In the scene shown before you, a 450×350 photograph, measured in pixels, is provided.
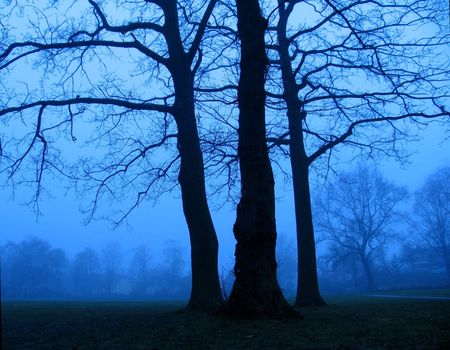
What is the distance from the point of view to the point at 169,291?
77.7 meters

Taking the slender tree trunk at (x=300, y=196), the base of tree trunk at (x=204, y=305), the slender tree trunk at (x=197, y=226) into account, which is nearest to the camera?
the base of tree trunk at (x=204, y=305)

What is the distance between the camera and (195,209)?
1121 centimetres

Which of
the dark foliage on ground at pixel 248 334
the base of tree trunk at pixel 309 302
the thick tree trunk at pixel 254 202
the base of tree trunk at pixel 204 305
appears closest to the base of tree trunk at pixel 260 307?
the thick tree trunk at pixel 254 202

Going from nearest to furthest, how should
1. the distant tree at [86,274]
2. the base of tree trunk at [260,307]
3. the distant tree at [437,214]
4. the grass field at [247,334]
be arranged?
the grass field at [247,334]
the base of tree trunk at [260,307]
the distant tree at [437,214]
the distant tree at [86,274]

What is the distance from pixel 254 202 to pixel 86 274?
86.7 metres

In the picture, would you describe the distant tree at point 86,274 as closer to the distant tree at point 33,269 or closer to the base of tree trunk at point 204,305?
the distant tree at point 33,269

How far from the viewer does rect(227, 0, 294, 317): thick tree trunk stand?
715 centimetres

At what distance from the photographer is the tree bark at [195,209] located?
35.6ft

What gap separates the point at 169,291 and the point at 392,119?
66.9m

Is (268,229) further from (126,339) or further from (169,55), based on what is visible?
(169,55)

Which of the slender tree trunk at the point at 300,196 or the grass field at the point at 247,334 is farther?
the slender tree trunk at the point at 300,196

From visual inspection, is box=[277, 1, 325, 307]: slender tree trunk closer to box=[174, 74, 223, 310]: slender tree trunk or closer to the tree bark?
the tree bark

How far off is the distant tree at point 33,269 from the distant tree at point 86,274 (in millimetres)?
6396

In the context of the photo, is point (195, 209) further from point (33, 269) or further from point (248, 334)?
point (33, 269)
